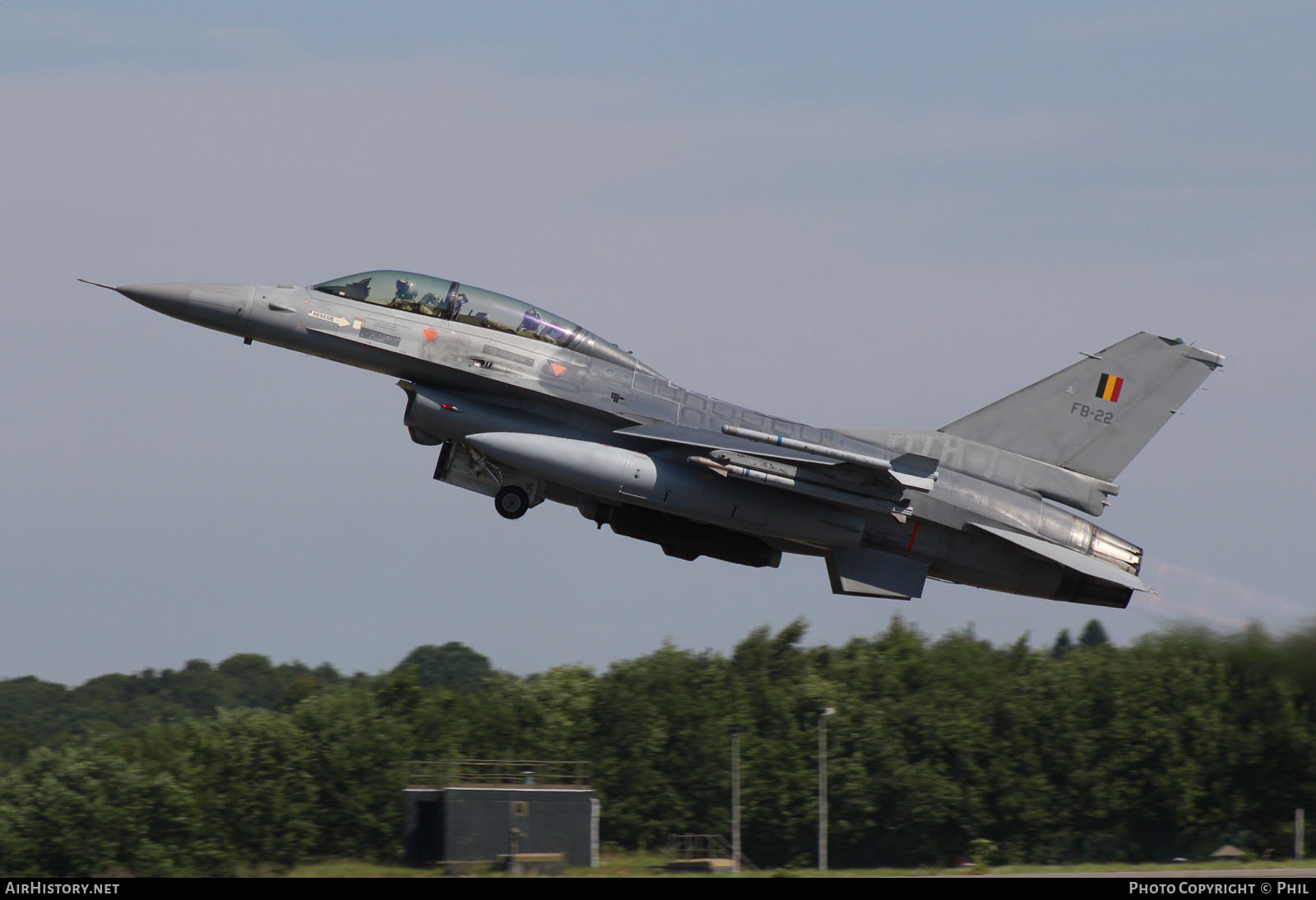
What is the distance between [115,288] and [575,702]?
1438 inches

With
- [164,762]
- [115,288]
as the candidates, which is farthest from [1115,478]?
[164,762]

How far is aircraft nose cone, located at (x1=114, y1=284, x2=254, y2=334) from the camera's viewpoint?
19531 mm

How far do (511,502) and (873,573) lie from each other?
17.5 ft

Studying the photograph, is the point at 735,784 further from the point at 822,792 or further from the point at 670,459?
the point at 670,459

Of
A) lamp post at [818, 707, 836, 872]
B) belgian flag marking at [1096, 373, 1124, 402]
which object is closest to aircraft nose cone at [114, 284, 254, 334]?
belgian flag marking at [1096, 373, 1124, 402]

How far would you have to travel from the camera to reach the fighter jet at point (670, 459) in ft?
63.6

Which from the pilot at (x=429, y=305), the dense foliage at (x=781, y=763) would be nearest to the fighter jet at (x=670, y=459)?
the pilot at (x=429, y=305)

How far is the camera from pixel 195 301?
19.5 m

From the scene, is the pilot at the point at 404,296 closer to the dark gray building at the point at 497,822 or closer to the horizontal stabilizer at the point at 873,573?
the horizontal stabilizer at the point at 873,573

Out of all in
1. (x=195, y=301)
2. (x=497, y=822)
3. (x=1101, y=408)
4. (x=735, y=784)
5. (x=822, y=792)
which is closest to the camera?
(x=195, y=301)

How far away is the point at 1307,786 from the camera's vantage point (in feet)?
157

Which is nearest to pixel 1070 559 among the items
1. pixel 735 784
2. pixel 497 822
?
pixel 497 822

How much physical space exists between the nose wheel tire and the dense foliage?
1178 inches
